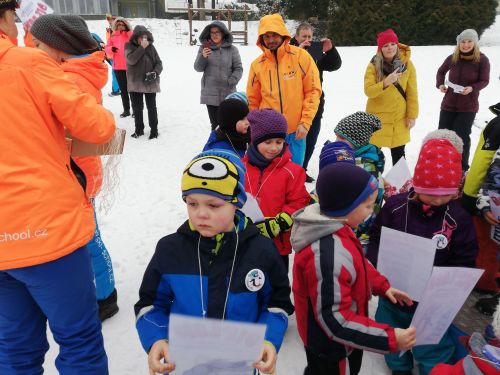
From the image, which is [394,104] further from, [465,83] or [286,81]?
[465,83]

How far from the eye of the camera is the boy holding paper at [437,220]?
222cm

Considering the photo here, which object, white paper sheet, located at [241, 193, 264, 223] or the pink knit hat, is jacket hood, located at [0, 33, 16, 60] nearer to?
white paper sheet, located at [241, 193, 264, 223]

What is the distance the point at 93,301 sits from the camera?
1.93 m

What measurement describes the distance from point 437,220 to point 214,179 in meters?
1.45

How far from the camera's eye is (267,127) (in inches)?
105

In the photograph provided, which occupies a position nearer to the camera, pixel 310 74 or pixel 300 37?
pixel 310 74

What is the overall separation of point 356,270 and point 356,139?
58.7 inches

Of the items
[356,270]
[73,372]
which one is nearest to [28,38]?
[73,372]

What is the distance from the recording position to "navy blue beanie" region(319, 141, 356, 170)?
8.68ft

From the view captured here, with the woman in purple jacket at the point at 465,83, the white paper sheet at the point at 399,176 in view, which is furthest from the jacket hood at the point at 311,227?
the woman in purple jacket at the point at 465,83

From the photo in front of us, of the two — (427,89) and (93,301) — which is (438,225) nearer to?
(93,301)

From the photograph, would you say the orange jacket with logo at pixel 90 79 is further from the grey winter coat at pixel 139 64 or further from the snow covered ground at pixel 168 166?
the grey winter coat at pixel 139 64

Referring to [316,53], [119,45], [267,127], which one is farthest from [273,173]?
[119,45]

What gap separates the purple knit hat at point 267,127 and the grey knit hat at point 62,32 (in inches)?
45.8
